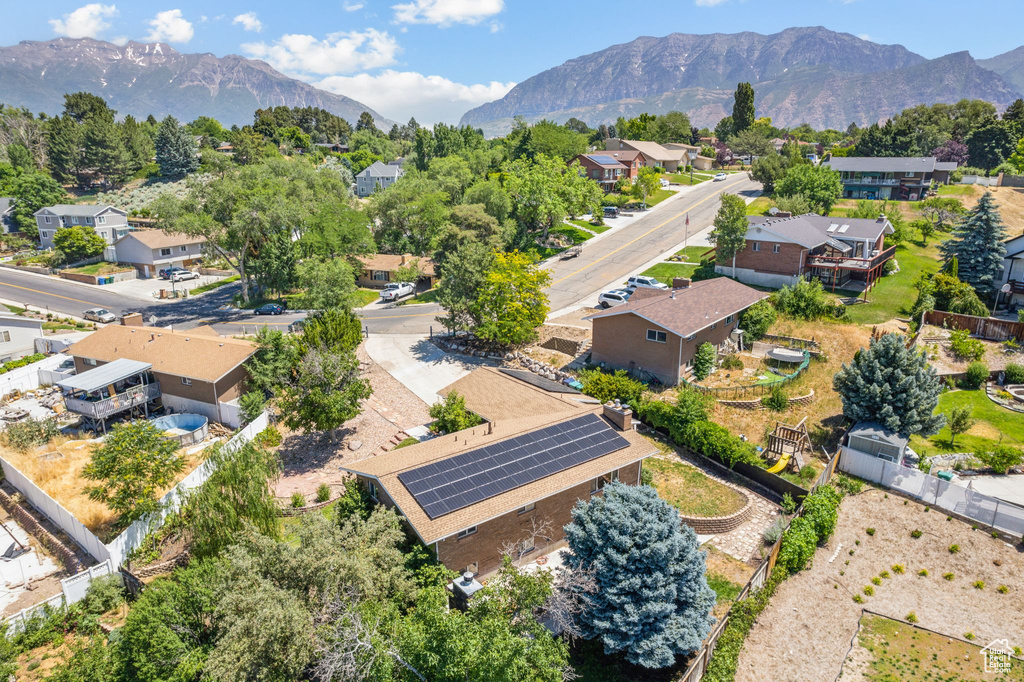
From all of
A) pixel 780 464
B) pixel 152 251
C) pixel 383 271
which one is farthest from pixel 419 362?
pixel 152 251

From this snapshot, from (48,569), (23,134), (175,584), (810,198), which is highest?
(23,134)

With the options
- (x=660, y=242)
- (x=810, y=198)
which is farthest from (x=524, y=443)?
(x=810, y=198)

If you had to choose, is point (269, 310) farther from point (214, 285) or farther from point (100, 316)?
point (214, 285)

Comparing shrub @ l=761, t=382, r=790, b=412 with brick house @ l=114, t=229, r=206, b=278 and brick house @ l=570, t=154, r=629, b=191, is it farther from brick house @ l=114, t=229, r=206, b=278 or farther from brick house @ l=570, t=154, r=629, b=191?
brick house @ l=570, t=154, r=629, b=191

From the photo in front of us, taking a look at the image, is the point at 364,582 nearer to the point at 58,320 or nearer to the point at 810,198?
the point at 58,320

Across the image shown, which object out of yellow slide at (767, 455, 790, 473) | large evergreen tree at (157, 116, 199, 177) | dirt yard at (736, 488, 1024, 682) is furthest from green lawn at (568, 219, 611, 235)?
large evergreen tree at (157, 116, 199, 177)
